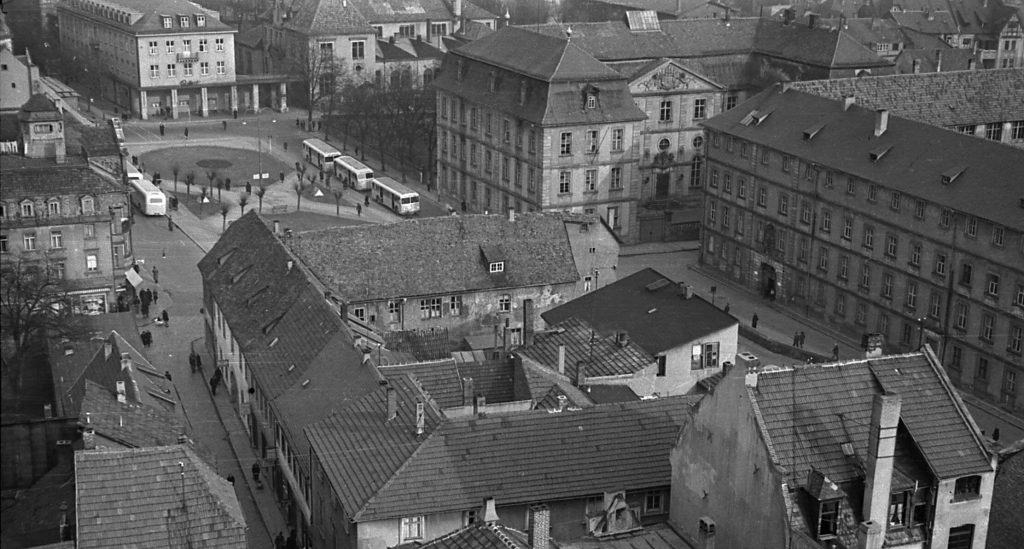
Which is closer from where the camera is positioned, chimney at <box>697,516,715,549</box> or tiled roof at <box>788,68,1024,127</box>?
chimney at <box>697,516,715,549</box>

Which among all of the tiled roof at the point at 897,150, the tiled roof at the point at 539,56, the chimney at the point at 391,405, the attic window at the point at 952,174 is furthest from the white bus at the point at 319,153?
the chimney at the point at 391,405

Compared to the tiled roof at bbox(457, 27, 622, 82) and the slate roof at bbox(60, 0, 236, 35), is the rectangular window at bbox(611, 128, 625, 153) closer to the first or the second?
the tiled roof at bbox(457, 27, 622, 82)

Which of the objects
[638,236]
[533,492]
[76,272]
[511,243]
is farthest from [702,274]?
[533,492]

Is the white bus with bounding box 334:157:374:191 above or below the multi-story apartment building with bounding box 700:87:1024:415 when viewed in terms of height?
below

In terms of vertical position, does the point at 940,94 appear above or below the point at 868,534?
above

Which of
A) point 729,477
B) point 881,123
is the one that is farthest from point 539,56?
point 729,477

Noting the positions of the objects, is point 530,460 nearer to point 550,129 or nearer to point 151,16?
point 550,129

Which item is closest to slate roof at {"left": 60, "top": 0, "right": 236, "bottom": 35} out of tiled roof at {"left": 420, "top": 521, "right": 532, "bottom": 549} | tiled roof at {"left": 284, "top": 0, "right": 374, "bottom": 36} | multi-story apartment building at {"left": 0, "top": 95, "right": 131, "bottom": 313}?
tiled roof at {"left": 284, "top": 0, "right": 374, "bottom": 36}
